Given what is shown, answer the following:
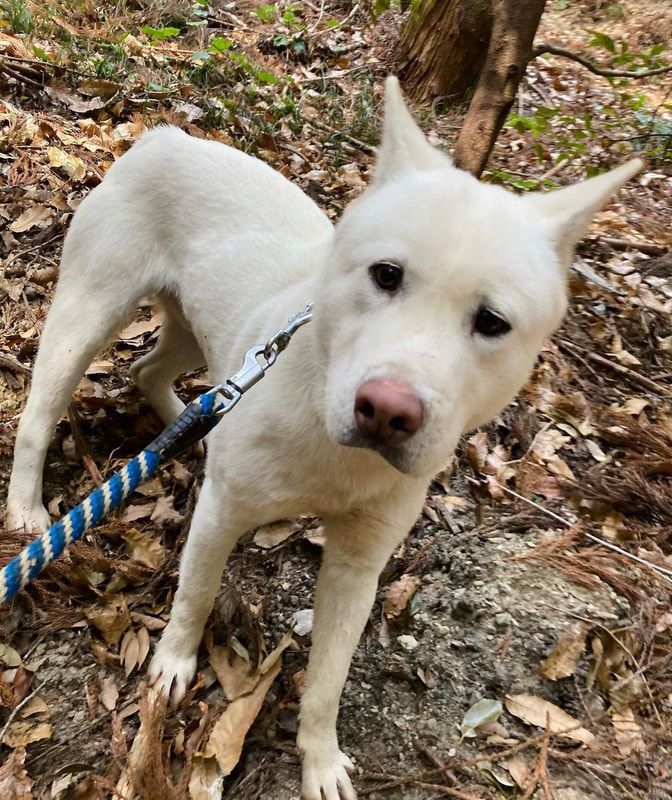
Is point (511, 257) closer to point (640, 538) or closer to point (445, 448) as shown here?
point (445, 448)

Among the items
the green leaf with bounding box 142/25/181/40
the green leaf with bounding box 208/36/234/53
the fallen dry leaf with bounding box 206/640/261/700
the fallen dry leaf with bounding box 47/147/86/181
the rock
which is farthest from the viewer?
the green leaf with bounding box 208/36/234/53

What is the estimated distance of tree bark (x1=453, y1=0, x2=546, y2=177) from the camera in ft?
12.6

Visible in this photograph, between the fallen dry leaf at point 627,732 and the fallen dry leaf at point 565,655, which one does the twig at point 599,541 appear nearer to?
the fallen dry leaf at point 565,655

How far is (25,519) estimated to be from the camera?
2.94 metres

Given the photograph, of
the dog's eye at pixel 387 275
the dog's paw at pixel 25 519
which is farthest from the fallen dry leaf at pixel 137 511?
the dog's eye at pixel 387 275

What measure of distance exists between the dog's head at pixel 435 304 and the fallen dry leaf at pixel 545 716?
1.20 m

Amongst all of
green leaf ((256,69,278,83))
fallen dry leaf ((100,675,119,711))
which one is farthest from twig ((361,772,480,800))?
green leaf ((256,69,278,83))

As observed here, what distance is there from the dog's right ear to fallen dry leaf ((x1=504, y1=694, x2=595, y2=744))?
1957 mm

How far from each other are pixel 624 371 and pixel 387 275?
109 inches

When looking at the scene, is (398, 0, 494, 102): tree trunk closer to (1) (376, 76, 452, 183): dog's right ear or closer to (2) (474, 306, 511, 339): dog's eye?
(1) (376, 76, 452, 183): dog's right ear

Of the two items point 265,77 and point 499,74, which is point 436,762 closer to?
point 499,74

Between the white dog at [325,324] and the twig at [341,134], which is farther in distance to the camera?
the twig at [341,134]

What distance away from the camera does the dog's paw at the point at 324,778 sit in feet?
7.26

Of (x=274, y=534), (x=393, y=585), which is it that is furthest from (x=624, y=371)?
(x=274, y=534)
